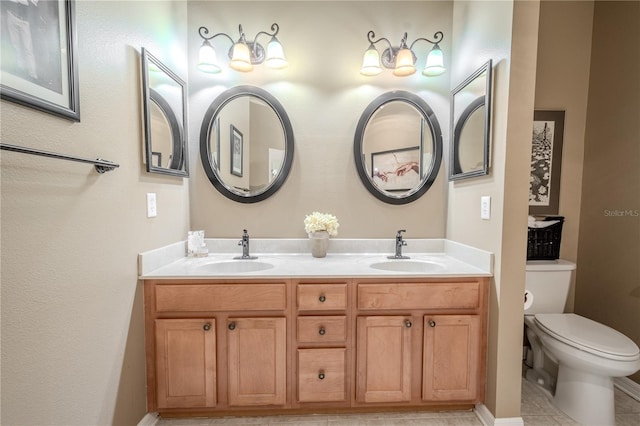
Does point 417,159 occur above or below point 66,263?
above

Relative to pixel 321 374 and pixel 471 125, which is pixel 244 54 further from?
pixel 321 374

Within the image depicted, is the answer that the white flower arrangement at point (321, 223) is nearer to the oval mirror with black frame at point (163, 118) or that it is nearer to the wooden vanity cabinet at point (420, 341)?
the wooden vanity cabinet at point (420, 341)

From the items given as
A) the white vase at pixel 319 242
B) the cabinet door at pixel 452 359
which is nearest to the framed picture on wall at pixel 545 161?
the cabinet door at pixel 452 359

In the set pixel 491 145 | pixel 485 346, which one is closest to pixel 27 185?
pixel 491 145

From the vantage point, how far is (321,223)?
77.5 inches

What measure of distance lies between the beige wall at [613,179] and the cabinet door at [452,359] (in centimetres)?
120

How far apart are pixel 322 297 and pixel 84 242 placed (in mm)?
1125

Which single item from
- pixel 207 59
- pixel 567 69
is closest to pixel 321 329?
pixel 207 59

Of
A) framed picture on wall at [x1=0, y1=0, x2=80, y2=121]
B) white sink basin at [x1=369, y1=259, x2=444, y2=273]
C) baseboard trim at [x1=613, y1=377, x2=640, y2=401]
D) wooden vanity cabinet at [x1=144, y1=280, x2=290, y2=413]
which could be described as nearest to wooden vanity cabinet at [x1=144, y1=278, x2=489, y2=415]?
wooden vanity cabinet at [x1=144, y1=280, x2=290, y2=413]

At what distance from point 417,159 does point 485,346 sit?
1297 mm

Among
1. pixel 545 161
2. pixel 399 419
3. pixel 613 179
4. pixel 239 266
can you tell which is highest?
pixel 545 161

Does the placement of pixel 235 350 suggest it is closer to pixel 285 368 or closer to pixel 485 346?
pixel 285 368

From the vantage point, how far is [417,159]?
6.96ft

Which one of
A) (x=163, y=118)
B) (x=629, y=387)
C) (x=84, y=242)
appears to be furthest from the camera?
(x=629, y=387)
